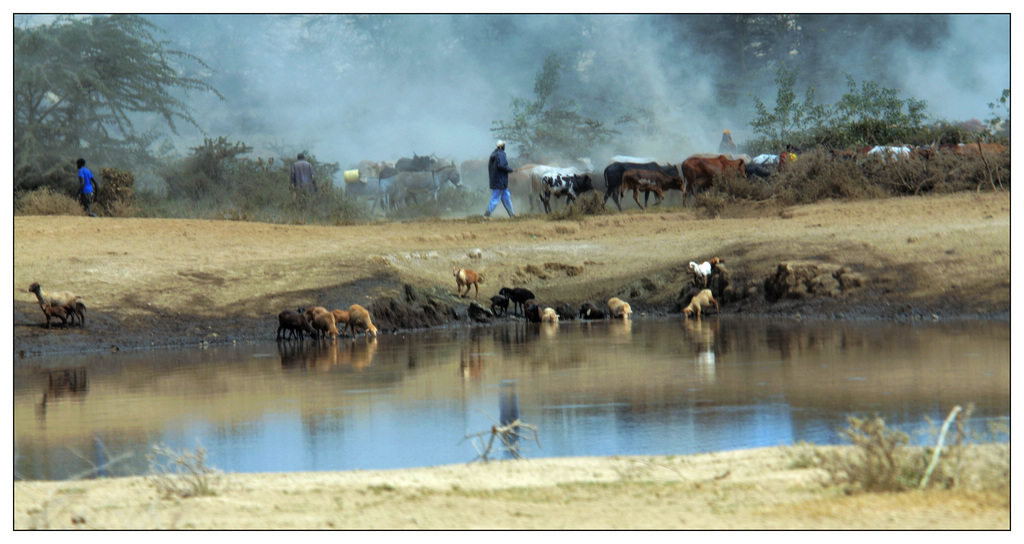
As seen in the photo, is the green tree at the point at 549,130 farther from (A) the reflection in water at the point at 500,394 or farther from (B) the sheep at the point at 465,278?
(A) the reflection in water at the point at 500,394

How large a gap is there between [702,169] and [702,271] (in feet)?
30.1

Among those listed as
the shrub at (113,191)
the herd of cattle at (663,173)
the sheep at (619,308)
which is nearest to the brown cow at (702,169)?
the herd of cattle at (663,173)

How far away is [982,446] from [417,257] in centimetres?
1288

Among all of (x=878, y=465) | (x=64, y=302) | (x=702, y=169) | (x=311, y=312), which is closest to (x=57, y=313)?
(x=64, y=302)

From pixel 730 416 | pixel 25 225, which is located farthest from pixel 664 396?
pixel 25 225

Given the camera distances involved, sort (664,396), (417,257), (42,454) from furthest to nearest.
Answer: (417,257)
(664,396)
(42,454)

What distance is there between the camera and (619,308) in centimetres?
1495

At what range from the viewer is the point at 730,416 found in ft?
23.3

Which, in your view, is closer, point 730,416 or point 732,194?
point 730,416

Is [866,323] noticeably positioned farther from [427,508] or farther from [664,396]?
[427,508]

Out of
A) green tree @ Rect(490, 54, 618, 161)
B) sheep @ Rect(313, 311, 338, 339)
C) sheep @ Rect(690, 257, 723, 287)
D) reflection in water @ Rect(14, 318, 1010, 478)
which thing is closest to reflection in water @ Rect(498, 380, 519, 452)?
reflection in water @ Rect(14, 318, 1010, 478)

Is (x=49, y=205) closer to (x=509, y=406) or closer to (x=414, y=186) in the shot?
(x=414, y=186)

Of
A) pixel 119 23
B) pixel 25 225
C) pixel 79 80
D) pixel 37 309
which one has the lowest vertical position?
pixel 37 309

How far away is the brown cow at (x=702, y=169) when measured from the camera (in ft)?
77.8
